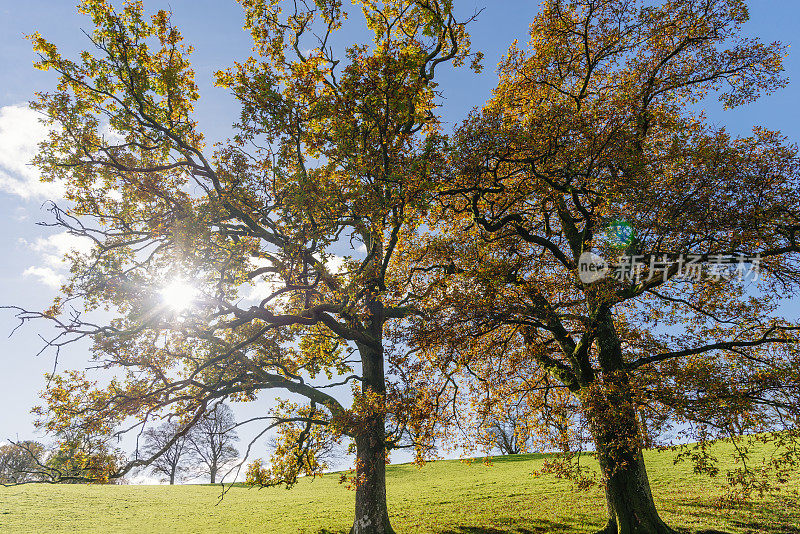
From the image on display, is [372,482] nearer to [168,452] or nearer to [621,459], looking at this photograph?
[621,459]

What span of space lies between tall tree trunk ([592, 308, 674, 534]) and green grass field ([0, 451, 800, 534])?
2270 mm

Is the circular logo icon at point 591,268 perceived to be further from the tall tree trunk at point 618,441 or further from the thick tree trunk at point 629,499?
the thick tree trunk at point 629,499

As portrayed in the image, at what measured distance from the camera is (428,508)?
25812mm

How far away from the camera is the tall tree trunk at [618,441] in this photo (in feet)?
43.1

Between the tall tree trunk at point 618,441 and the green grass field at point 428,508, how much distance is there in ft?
7.45

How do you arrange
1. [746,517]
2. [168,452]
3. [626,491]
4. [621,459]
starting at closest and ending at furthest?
[621,459] → [626,491] → [746,517] → [168,452]

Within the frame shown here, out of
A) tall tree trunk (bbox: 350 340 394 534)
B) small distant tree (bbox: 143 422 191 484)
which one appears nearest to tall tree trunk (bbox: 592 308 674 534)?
tall tree trunk (bbox: 350 340 394 534)

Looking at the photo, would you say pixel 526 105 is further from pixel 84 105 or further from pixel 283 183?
pixel 84 105

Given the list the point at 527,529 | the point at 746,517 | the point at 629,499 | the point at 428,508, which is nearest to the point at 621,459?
the point at 629,499

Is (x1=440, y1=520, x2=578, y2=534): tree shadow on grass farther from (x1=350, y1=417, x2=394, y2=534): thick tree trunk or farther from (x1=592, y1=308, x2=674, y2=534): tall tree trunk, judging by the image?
(x1=350, y1=417, x2=394, y2=534): thick tree trunk

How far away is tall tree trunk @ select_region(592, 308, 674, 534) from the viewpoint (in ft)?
43.1

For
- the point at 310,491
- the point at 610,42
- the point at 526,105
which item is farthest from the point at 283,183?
the point at 310,491

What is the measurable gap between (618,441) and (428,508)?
1637cm

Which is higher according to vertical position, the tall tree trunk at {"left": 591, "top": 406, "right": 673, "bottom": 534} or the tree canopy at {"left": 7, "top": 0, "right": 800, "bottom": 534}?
the tree canopy at {"left": 7, "top": 0, "right": 800, "bottom": 534}
